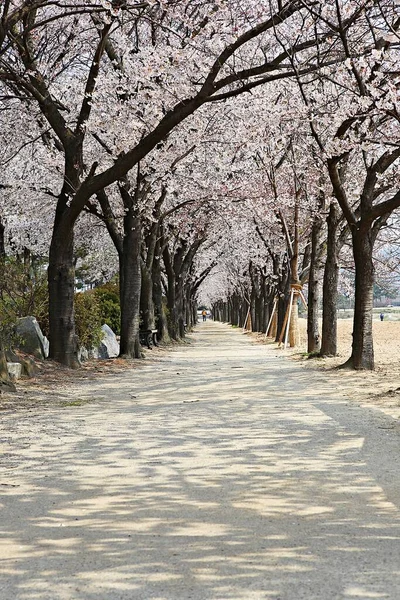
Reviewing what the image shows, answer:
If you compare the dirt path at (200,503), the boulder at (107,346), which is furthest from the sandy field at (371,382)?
the boulder at (107,346)

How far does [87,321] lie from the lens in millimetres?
18203

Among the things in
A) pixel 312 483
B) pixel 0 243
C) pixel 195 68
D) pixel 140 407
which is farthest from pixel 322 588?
pixel 0 243

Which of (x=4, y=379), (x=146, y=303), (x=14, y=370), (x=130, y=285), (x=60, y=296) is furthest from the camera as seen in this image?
(x=146, y=303)

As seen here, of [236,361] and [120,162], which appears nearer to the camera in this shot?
[120,162]

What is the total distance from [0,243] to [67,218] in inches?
541

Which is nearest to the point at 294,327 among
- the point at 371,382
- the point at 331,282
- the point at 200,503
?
the point at 331,282

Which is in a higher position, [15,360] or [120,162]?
[120,162]

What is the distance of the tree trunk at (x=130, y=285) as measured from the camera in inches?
757

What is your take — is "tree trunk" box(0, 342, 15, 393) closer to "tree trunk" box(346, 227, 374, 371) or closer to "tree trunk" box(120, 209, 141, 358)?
"tree trunk" box(346, 227, 374, 371)

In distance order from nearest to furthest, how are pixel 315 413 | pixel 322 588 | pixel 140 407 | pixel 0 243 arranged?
pixel 322 588
pixel 315 413
pixel 140 407
pixel 0 243

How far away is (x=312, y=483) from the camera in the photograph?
5391 millimetres

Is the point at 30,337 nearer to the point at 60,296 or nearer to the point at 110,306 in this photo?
the point at 60,296

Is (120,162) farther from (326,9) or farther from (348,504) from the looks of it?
(348,504)

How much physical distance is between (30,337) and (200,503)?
11083 millimetres
